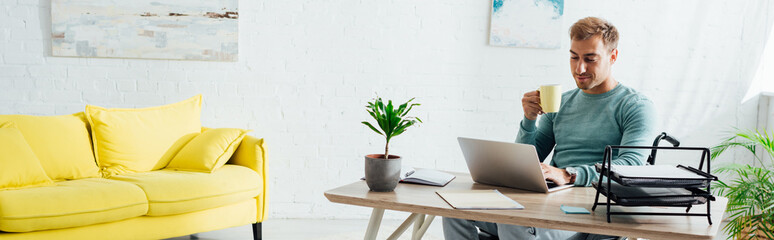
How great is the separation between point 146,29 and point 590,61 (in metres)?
2.57

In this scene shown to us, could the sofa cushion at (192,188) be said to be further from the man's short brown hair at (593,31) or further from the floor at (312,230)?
→ the man's short brown hair at (593,31)

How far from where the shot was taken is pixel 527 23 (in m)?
3.65

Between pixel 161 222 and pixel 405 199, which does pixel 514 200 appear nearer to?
pixel 405 199

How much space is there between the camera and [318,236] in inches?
131

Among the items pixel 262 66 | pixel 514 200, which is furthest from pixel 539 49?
pixel 514 200

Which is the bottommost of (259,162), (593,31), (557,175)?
(259,162)

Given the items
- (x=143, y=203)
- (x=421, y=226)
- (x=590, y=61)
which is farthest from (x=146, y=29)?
(x=590, y=61)

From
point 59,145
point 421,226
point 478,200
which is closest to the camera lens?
point 478,200

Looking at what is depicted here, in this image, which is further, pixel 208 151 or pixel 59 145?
pixel 208 151

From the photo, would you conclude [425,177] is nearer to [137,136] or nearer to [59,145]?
[137,136]

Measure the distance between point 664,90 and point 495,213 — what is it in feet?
9.60

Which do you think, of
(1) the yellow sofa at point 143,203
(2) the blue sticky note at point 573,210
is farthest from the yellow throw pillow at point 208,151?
(2) the blue sticky note at point 573,210

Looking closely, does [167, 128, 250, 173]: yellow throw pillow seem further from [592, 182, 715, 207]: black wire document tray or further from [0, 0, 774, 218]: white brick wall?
[592, 182, 715, 207]: black wire document tray

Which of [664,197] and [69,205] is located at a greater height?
[664,197]
